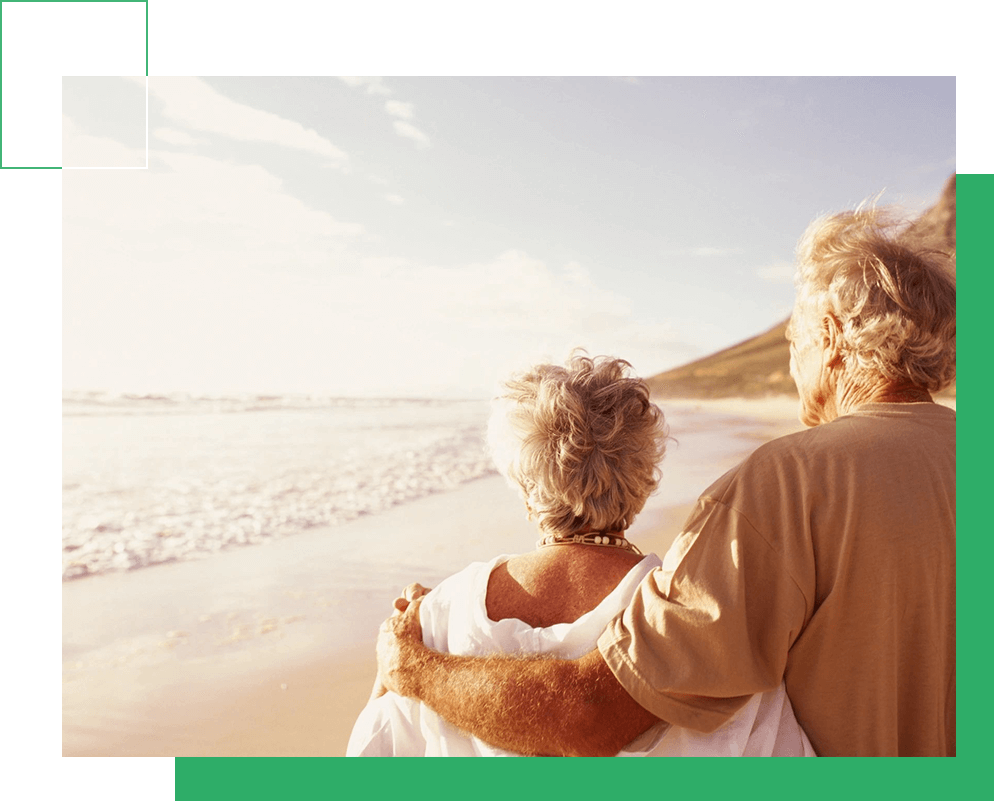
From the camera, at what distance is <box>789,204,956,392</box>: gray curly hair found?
129 cm

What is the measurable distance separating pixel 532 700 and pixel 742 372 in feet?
72.6

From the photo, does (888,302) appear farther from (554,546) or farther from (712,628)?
(554,546)

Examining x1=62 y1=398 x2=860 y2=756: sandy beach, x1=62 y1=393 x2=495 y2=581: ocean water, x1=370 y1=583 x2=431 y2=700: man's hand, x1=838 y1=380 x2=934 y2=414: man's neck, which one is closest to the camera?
x1=838 y1=380 x2=934 y2=414: man's neck

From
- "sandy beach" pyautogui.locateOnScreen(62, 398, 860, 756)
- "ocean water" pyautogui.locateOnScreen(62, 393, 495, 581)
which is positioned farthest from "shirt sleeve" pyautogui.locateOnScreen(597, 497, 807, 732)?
"ocean water" pyautogui.locateOnScreen(62, 393, 495, 581)

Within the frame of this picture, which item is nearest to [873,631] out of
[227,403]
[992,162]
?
[992,162]

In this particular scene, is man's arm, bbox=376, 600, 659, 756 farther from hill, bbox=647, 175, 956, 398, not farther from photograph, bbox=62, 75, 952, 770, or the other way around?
hill, bbox=647, 175, 956, 398

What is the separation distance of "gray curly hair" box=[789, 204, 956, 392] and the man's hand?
89 centimetres

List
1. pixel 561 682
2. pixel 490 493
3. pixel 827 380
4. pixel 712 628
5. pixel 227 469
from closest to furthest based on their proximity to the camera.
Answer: pixel 712 628, pixel 561 682, pixel 827 380, pixel 490 493, pixel 227 469

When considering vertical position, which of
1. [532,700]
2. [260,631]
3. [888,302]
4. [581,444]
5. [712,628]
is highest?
[888,302]

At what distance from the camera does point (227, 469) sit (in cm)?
940

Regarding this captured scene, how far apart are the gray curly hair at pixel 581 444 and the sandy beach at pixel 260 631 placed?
1720mm

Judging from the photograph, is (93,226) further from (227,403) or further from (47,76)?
(47,76)

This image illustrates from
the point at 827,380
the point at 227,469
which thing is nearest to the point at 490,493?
the point at 227,469
